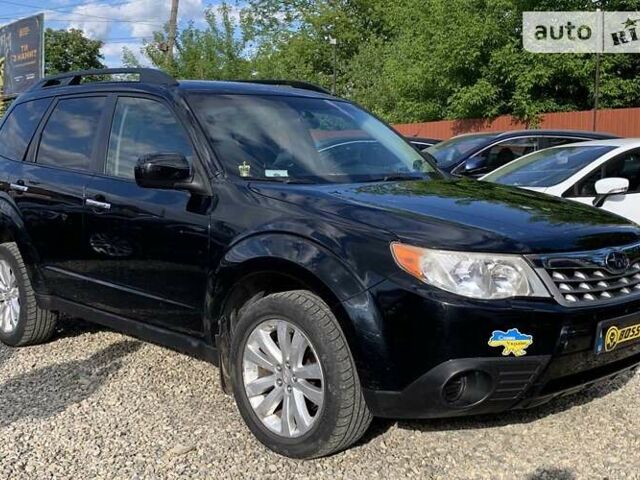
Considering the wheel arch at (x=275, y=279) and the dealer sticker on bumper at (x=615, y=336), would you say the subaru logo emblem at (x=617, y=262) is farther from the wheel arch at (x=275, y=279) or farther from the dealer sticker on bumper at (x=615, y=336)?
the wheel arch at (x=275, y=279)

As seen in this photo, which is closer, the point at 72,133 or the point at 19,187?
the point at 72,133

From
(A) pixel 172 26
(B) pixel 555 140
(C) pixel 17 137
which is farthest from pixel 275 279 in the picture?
(A) pixel 172 26

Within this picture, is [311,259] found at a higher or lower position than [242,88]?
lower

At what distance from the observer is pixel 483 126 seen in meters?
26.5

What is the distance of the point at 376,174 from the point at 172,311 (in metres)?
1.34

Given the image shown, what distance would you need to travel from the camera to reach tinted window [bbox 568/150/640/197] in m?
6.44

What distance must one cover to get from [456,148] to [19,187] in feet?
19.0

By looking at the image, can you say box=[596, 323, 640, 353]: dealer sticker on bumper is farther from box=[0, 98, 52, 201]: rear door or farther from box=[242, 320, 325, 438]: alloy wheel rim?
box=[0, 98, 52, 201]: rear door

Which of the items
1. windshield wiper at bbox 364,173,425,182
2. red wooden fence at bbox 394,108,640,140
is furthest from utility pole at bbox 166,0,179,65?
windshield wiper at bbox 364,173,425,182

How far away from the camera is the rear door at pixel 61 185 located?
4.56 m

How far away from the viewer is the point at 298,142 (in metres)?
4.18

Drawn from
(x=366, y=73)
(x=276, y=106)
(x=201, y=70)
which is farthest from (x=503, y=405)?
(x=366, y=73)

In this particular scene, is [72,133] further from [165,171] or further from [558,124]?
[558,124]

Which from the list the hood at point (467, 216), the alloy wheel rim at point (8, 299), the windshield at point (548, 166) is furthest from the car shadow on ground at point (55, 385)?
the windshield at point (548, 166)
